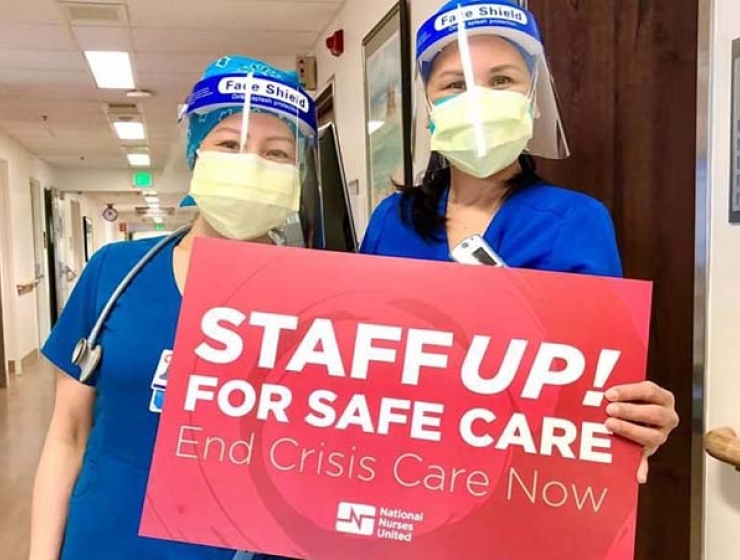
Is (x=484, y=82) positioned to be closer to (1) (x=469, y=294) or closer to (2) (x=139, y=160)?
(1) (x=469, y=294)

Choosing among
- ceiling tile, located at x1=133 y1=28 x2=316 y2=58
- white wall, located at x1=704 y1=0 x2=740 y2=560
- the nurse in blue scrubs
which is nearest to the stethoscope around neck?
the nurse in blue scrubs

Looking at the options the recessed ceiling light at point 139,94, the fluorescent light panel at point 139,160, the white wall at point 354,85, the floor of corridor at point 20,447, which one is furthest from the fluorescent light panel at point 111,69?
the fluorescent light panel at point 139,160

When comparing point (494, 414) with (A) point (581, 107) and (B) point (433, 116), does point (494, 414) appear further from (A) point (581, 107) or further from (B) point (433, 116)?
(A) point (581, 107)

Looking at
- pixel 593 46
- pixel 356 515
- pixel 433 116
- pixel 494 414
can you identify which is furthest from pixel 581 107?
pixel 356 515

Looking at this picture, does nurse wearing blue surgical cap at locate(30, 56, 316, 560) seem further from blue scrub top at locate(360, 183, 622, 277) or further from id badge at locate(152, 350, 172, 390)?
blue scrub top at locate(360, 183, 622, 277)

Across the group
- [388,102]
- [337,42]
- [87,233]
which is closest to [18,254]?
[337,42]

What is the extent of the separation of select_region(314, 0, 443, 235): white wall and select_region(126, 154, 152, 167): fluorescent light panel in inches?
221

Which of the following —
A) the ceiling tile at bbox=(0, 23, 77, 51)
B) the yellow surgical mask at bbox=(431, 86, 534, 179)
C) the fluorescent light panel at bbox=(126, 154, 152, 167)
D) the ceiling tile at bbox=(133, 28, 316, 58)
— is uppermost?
the ceiling tile at bbox=(133, 28, 316, 58)

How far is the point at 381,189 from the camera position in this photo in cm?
293

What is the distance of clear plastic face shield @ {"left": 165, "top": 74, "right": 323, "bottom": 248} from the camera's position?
100 centimetres

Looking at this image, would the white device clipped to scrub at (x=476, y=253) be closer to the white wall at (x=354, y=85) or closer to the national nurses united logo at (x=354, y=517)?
the national nurses united logo at (x=354, y=517)

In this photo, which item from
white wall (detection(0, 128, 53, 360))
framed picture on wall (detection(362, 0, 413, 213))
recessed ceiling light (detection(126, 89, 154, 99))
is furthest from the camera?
white wall (detection(0, 128, 53, 360))

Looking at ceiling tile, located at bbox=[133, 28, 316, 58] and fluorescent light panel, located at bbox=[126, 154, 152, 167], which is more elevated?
ceiling tile, located at bbox=[133, 28, 316, 58]

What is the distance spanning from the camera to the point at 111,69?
459 cm
